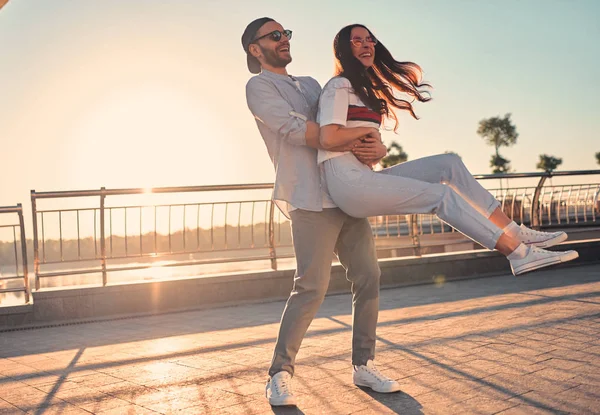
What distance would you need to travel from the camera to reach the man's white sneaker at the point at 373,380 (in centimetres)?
412

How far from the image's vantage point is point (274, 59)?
428 cm

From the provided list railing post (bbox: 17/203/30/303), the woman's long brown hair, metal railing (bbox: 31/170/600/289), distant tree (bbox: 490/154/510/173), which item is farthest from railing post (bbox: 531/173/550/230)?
distant tree (bbox: 490/154/510/173)

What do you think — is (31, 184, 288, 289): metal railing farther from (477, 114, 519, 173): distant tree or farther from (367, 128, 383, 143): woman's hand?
(477, 114, 519, 173): distant tree

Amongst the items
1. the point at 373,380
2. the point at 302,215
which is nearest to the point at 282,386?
the point at 373,380

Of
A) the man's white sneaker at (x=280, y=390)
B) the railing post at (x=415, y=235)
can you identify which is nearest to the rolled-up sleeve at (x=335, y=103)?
the man's white sneaker at (x=280, y=390)

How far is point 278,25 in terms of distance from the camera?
4281 mm

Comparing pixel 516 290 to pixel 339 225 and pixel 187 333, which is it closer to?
pixel 187 333

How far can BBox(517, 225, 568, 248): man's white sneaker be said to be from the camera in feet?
13.0

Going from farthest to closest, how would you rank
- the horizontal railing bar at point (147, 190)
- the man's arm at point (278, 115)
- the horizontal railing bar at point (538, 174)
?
the horizontal railing bar at point (538, 174), the horizontal railing bar at point (147, 190), the man's arm at point (278, 115)

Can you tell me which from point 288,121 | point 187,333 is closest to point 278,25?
point 288,121

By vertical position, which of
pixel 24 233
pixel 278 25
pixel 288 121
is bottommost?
pixel 24 233

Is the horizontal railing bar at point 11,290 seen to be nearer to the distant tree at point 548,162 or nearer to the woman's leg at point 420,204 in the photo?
the woman's leg at point 420,204

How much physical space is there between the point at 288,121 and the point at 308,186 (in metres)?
0.37

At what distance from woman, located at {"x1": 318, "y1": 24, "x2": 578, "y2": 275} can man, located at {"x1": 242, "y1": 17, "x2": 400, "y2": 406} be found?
Result: 11 cm
